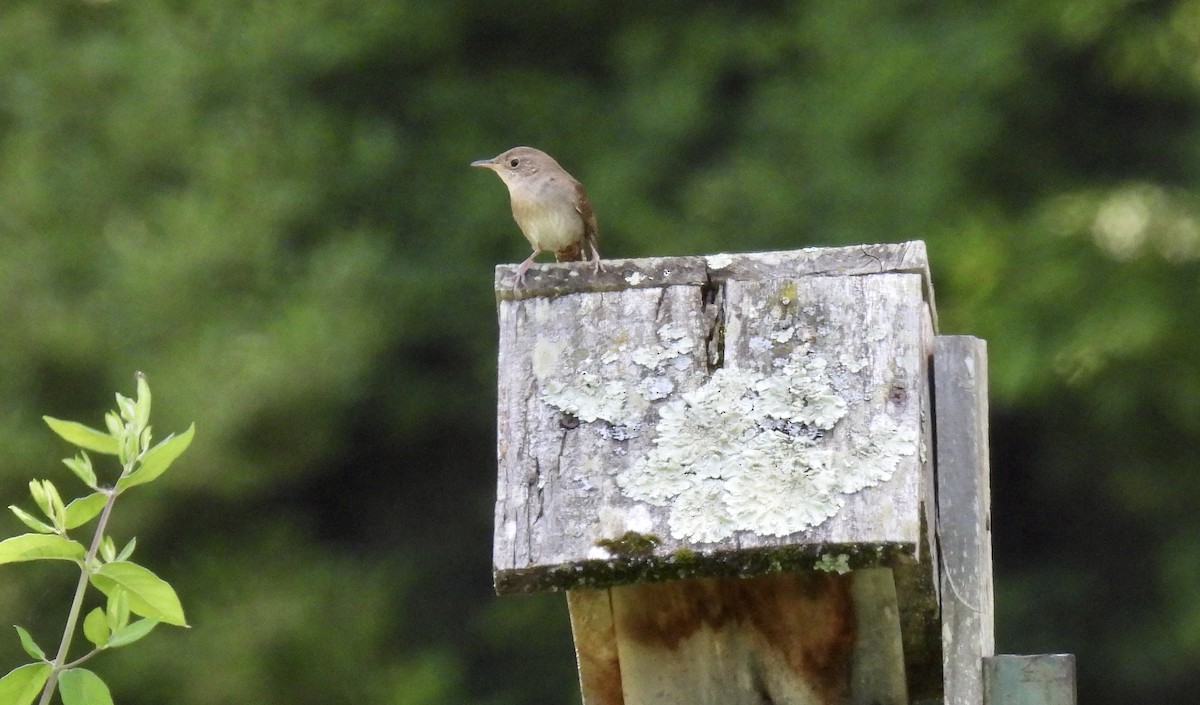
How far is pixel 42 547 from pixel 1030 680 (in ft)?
3.67

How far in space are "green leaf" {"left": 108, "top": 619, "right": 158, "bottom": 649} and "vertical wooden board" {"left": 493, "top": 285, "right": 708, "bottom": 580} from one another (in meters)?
0.53

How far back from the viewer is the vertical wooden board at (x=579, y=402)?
71.4 inches

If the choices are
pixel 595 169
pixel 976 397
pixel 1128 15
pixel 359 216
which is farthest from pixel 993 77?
pixel 976 397

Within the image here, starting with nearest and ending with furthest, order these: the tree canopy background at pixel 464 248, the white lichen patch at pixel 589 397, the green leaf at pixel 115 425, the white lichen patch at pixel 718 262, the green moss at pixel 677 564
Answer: the green leaf at pixel 115 425 → the green moss at pixel 677 564 → the white lichen patch at pixel 589 397 → the white lichen patch at pixel 718 262 → the tree canopy background at pixel 464 248

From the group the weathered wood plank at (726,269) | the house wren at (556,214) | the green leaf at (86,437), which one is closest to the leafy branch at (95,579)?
the green leaf at (86,437)

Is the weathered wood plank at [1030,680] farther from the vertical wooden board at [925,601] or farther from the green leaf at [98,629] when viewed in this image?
the green leaf at [98,629]

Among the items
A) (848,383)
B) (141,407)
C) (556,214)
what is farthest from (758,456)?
(556,214)

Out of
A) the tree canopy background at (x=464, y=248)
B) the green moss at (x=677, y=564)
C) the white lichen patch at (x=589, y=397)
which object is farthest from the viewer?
the tree canopy background at (x=464, y=248)

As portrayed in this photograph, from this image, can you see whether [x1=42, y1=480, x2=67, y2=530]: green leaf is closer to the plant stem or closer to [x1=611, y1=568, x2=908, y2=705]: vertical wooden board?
the plant stem

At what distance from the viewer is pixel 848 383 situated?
1.88 m

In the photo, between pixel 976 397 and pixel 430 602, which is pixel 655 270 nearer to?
pixel 976 397

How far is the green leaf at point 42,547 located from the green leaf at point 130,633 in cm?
7

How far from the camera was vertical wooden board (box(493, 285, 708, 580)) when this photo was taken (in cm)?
181

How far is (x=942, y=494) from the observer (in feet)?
6.68
